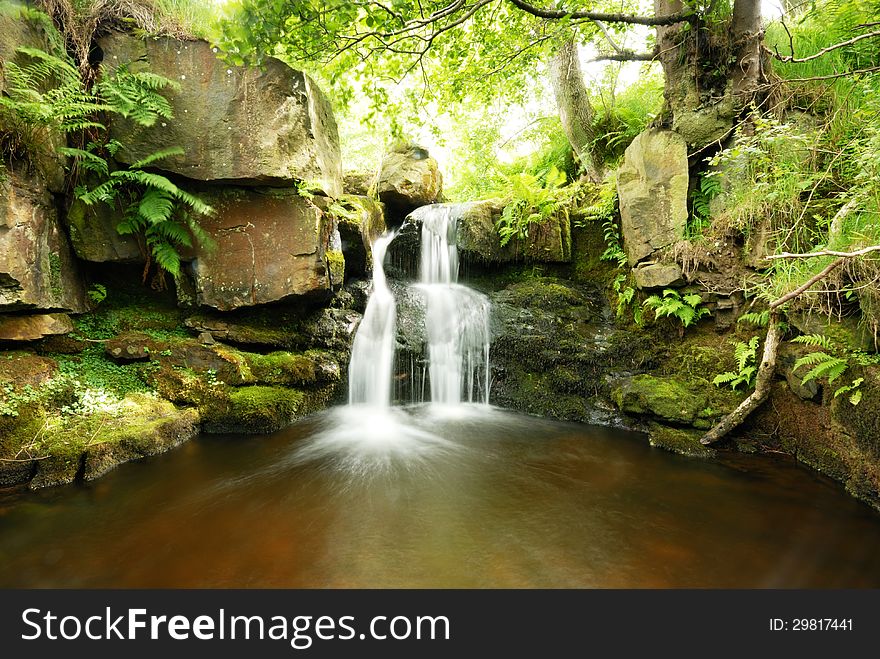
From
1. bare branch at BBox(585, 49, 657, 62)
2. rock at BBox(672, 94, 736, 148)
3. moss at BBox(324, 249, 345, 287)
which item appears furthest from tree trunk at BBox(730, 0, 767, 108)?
moss at BBox(324, 249, 345, 287)

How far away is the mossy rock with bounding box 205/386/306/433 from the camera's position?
5023 mm

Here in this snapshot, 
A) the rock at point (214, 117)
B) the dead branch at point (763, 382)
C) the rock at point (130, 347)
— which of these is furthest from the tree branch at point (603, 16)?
the rock at point (130, 347)

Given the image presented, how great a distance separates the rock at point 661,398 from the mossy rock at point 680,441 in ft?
0.44

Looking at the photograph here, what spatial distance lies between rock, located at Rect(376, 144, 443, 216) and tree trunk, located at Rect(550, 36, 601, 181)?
3.51 meters

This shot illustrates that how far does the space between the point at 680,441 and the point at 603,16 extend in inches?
199

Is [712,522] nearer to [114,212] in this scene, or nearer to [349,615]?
[349,615]

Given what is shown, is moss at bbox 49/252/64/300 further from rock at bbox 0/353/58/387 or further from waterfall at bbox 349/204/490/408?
waterfall at bbox 349/204/490/408

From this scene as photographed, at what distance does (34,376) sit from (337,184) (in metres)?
4.71

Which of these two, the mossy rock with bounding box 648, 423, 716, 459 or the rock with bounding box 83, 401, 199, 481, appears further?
the mossy rock with bounding box 648, 423, 716, 459

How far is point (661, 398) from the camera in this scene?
5.09 metres

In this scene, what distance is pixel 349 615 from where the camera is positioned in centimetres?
227

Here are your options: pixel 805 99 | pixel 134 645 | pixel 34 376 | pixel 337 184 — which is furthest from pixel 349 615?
pixel 805 99

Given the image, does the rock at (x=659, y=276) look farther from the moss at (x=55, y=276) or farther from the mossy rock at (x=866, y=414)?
the moss at (x=55, y=276)

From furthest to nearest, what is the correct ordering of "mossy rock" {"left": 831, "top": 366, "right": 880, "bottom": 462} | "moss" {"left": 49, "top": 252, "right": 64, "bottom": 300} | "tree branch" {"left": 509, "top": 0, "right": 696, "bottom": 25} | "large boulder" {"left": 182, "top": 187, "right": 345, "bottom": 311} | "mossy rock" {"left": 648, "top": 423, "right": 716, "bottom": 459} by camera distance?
1. "large boulder" {"left": 182, "top": 187, "right": 345, "bottom": 311}
2. "moss" {"left": 49, "top": 252, "right": 64, "bottom": 300}
3. "mossy rock" {"left": 648, "top": 423, "right": 716, "bottom": 459}
4. "tree branch" {"left": 509, "top": 0, "right": 696, "bottom": 25}
5. "mossy rock" {"left": 831, "top": 366, "right": 880, "bottom": 462}
